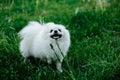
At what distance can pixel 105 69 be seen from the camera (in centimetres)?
495

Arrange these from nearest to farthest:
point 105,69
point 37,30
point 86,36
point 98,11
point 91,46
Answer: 1. point 105,69
2. point 37,30
3. point 91,46
4. point 86,36
5. point 98,11

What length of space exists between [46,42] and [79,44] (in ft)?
3.57

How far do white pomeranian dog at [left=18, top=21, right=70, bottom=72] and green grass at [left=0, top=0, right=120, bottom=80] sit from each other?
0.44 ft

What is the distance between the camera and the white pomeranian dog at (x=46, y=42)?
5.48 meters

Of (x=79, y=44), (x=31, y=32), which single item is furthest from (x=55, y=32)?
(x=79, y=44)

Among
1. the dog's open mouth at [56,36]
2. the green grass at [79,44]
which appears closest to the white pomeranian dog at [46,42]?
the dog's open mouth at [56,36]

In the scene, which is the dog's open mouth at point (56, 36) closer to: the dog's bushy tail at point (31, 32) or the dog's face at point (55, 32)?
the dog's face at point (55, 32)

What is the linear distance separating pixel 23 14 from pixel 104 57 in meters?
3.57

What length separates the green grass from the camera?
195 inches

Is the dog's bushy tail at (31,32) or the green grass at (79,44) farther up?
the dog's bushy tail at (31,32)

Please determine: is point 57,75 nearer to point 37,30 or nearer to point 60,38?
point 60,38

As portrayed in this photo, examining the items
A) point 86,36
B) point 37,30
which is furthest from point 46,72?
point 86,36

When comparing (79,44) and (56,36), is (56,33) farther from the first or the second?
(79,44)

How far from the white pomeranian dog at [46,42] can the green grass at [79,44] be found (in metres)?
0.13
